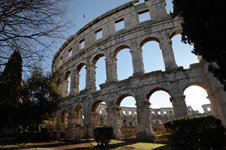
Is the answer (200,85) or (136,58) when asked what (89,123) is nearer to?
(136,58)

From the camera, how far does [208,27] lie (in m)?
4.77

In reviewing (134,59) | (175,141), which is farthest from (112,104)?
(175,141)

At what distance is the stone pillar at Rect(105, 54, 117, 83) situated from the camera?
15587mm

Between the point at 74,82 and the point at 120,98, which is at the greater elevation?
the point at 74,82

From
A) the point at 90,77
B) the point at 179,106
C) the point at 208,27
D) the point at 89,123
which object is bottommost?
the point at 89,123

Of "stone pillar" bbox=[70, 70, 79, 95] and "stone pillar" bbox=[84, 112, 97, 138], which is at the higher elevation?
"stone pillar" bbox=[70, 70, 79, 95]

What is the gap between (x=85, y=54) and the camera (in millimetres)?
18953

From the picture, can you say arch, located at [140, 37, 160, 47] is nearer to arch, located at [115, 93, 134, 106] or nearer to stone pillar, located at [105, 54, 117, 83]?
stone pillar, located at [105, 54, 117, 83]

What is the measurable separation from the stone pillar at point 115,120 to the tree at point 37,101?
6.16 metres

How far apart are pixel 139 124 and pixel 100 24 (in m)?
12.6

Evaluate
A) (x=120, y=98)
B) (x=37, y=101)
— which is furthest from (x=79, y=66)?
(x=120, y=98)

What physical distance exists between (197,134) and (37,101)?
1479 centimetres

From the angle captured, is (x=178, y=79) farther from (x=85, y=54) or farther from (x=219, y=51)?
(x=85, y=54)

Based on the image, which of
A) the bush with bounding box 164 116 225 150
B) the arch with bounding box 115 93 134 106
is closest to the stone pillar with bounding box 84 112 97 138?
the arch with bounding box 115 93 134 106
